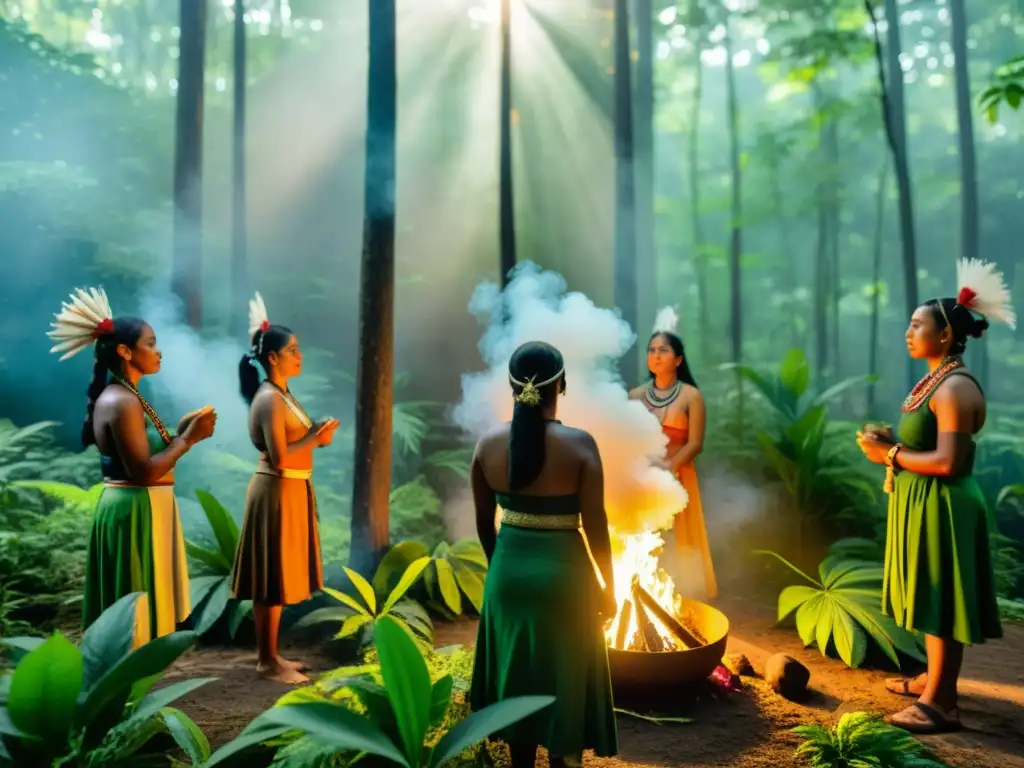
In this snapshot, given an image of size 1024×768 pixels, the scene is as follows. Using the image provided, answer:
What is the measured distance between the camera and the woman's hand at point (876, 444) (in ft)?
14.3

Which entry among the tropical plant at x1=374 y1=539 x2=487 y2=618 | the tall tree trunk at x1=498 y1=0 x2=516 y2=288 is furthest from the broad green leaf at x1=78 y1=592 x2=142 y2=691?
the tall tree trunk at x1=498 y1=0 x2=516 y2=288

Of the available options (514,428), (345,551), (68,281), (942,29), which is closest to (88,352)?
(68,281)

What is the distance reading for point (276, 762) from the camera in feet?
10.2

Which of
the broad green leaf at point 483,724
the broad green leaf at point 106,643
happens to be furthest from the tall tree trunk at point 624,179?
the broad green leaf at point 106,643

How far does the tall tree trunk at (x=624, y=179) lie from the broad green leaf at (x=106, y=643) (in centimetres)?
700

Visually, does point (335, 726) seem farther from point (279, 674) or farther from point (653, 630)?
point (653, 630)

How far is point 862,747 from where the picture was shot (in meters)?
3.69

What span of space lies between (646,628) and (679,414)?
194 centimetres

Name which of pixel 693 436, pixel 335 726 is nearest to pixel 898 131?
pixel 693 436

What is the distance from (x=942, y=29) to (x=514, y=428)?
89.0 ft

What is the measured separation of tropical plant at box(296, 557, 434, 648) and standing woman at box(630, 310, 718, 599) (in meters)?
2.28

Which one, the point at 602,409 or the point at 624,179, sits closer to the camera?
the point at 602,409

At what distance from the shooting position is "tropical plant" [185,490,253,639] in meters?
5.55

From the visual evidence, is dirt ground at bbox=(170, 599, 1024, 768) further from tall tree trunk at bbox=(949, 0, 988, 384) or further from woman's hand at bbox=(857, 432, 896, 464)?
tall tree trunk at bbox=(949, 0, 988, 384)
